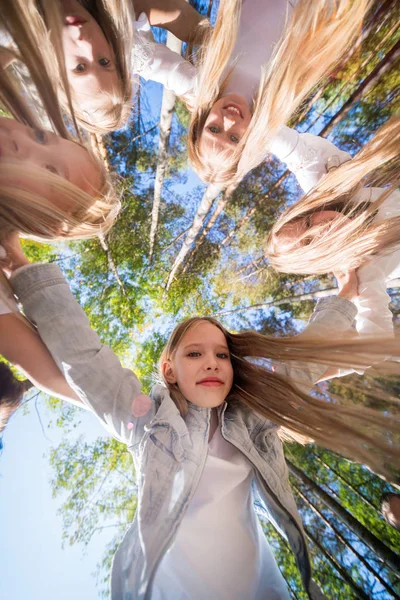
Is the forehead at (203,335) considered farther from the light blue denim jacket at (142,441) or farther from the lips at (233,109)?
the lips at (233,109)

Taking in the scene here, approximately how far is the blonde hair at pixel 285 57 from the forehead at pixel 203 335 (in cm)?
133

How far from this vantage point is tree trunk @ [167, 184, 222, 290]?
3.47m

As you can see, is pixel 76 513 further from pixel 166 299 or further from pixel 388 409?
pixel 388 409

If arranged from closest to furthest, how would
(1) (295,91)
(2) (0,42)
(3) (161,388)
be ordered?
(2) (0,42), (3) (161,388), (1) (295,91)

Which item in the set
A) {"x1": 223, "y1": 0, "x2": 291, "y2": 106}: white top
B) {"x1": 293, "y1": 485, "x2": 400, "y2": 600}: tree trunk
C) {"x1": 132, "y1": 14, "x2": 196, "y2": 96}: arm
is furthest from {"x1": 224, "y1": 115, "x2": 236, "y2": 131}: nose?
{"x1": 293, "y1": 485, "x2": 400, "y2": 600}: tree trunk

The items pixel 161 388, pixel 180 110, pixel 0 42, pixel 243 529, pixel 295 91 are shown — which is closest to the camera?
pixel 0 42

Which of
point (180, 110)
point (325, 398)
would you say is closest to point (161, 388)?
point (325, 398)

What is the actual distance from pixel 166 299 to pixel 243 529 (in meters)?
3.63

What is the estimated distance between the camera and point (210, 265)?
5086 mm

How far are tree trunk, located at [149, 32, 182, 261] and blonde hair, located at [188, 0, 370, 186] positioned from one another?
661 mm

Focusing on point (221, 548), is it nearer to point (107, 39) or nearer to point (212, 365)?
point (212, 365)

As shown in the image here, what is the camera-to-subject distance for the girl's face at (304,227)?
2.47m

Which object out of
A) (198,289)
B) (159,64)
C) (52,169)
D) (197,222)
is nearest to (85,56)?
(159,64)

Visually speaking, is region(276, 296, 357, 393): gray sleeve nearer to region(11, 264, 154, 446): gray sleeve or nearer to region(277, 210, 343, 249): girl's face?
region(277, 210, 343, 249): girl's face
